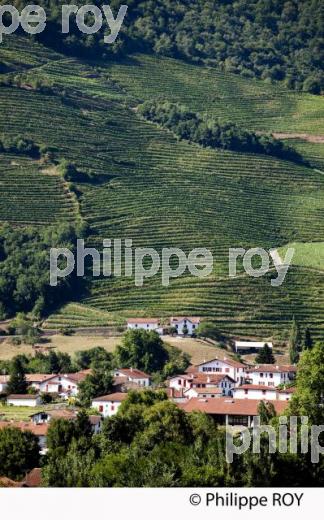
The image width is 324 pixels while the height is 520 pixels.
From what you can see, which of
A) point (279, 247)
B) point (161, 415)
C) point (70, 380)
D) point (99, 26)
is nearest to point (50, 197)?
point (279, 247)

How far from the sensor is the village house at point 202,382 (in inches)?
2084

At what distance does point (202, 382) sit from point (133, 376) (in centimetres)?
216

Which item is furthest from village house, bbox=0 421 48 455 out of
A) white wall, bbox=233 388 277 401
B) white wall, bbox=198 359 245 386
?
white wall, bbox=198 359 245 386

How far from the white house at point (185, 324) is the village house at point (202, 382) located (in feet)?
28.9

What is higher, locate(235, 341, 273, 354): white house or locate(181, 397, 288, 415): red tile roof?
locate(181, 397, 288, 415): red tile roof

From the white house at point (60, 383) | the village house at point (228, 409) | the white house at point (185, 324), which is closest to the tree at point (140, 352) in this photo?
the white house at point (60, 383)

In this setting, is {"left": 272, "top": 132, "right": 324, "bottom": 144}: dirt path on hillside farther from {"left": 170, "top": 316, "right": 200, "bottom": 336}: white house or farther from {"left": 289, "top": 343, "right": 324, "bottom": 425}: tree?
Answer: {"left": 289, "top": 343, "right": 324, "bottom": 425}: tree

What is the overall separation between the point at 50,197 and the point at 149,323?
1332 centimetres

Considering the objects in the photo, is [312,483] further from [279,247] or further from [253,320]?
[279,247]

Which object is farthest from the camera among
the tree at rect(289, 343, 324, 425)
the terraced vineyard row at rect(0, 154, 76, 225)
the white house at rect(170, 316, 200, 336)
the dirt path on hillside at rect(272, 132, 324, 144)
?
the dirt path on hillside at rect(272, 132, 324, 144)

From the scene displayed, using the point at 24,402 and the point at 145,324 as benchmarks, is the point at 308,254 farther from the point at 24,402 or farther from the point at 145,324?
the point at 24,402

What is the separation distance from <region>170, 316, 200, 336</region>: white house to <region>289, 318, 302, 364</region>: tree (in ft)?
13.0

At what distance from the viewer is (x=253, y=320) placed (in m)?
65.7

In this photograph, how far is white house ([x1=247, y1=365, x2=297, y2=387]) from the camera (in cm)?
5559
